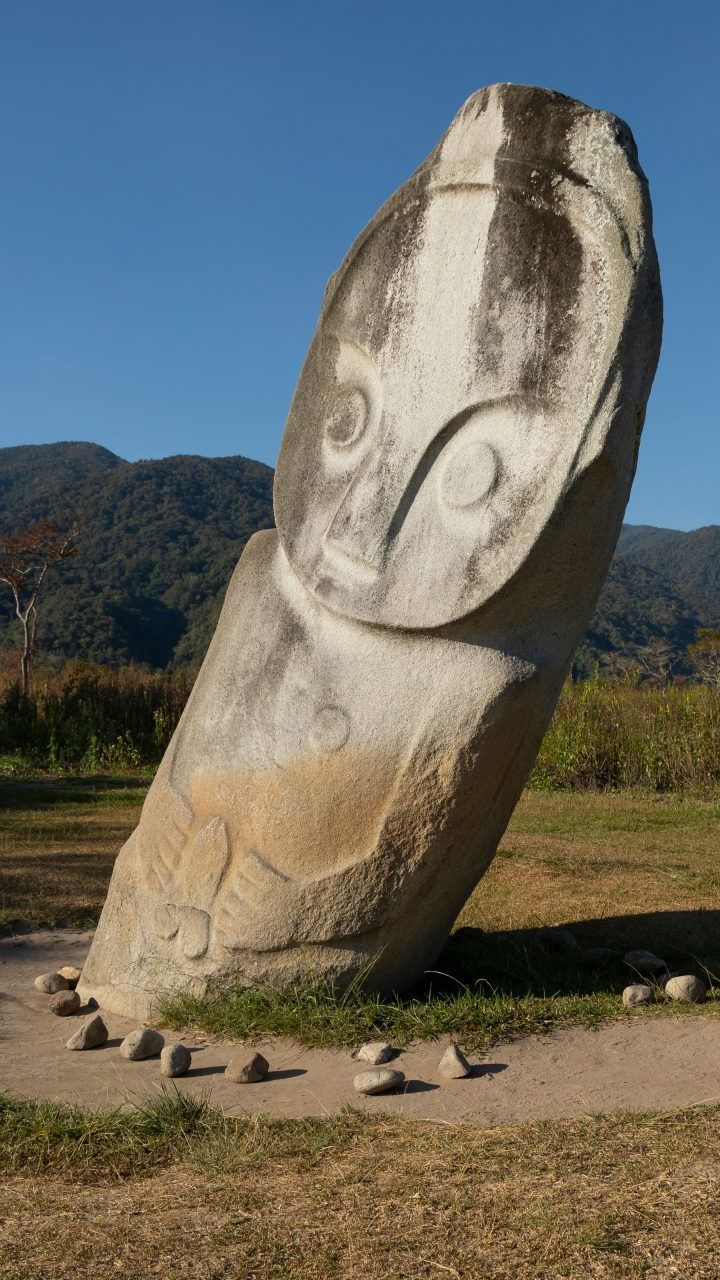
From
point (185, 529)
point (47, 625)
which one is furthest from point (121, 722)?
point (185, 529)

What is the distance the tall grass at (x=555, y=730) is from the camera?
11.5 metres

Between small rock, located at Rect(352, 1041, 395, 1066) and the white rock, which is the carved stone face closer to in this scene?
small rock, located at Rect(352, 1041, 395, 1066)

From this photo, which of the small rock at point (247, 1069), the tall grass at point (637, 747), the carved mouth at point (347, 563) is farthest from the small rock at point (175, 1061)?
the tall grass at point (637, 747)

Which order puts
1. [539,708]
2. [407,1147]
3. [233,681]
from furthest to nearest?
[233,681], [539,708], [407,1147]

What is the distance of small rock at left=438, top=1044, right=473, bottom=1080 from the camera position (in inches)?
126

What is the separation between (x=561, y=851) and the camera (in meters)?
7.74

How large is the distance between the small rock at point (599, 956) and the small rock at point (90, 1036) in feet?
6.14

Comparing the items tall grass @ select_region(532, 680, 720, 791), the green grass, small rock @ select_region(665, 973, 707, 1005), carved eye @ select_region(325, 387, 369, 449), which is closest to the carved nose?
carved eye @ select_region(325, 387, 369, 449)

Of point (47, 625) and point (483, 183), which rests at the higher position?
point (483, 183)

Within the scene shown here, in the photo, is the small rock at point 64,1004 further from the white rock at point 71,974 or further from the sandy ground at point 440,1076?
the white rock at point 71,974

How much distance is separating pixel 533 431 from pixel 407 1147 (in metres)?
1.96

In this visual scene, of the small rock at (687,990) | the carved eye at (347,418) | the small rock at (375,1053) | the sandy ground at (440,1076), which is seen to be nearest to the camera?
the sandy ground at (440,1076)

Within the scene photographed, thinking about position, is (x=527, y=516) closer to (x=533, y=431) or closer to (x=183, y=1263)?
(x=533, y=431)

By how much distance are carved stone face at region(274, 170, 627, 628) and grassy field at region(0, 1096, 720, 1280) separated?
1.48 metres
